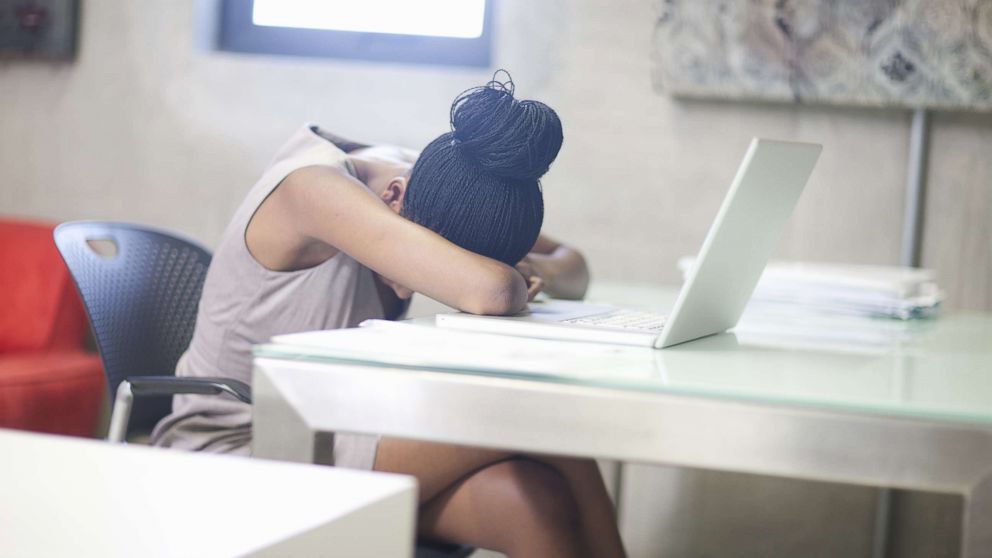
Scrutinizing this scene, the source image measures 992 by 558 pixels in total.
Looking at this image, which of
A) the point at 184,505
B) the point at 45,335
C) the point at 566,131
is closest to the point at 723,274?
the point at 184,505

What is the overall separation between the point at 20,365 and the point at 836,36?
202 cm

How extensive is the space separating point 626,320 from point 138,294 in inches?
32.7

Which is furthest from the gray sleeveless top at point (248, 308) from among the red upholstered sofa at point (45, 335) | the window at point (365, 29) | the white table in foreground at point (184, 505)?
the window at point (365, 29)

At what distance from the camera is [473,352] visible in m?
0.95

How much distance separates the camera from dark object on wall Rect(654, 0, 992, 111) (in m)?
2.44

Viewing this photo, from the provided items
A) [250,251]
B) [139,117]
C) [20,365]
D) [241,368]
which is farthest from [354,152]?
[139,117]

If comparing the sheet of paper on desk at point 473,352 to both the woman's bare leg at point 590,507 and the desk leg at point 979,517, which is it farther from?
the woman's bare leg at point 590,507

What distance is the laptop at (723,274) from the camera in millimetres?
1066

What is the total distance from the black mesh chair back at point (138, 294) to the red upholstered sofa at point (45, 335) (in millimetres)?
883

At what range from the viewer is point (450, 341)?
3.36ft

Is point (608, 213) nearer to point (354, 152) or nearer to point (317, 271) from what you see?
point (354, 152)

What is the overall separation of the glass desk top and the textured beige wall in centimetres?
118

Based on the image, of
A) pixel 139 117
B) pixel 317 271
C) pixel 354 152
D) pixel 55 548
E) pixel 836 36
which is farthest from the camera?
pixel 139 117

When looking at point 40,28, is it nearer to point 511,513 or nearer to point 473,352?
point 511,513
